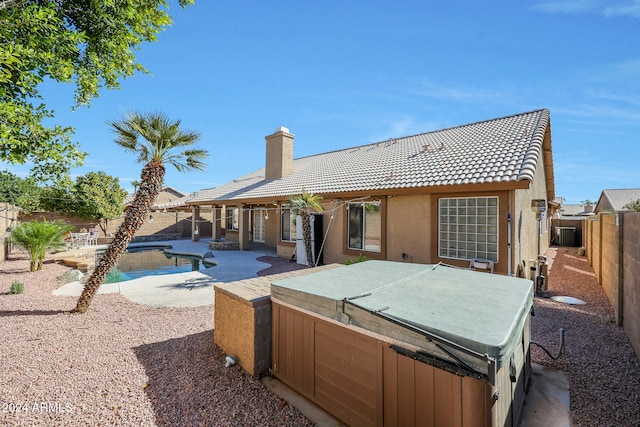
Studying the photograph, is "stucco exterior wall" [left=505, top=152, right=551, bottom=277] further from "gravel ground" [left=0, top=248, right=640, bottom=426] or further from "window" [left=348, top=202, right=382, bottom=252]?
"window" [left=348, top=202, right=382, bottom=252]

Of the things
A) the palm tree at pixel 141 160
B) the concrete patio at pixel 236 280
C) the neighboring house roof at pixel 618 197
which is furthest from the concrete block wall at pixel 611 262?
the neighboring house roof at pixel 618 197

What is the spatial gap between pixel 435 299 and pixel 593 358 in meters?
3.93

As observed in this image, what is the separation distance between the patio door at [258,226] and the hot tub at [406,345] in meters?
16.3

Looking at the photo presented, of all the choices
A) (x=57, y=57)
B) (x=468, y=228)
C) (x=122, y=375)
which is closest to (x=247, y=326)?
(x=122, y=375)

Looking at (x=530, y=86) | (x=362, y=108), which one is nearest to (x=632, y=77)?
(x=530, y=86)

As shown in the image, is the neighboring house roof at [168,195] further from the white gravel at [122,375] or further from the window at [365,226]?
the white gravel at [122,375]

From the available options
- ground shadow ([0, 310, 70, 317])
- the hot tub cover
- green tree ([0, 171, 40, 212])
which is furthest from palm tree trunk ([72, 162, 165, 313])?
green tree ([0, 171, 40, 212])

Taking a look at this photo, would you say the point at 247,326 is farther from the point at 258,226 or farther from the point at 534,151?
the point at 258,226

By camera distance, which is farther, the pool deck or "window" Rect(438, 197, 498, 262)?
"window" Rect(438, 197, 498, 262)

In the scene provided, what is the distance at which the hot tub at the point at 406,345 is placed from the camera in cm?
208

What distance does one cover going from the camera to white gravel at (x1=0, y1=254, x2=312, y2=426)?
3.20 m

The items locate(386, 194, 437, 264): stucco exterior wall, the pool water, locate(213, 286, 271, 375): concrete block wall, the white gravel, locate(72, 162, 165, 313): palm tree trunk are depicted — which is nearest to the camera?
the white gravel

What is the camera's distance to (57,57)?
21.2 ft

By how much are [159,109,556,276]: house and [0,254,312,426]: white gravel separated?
6614 millimetres
